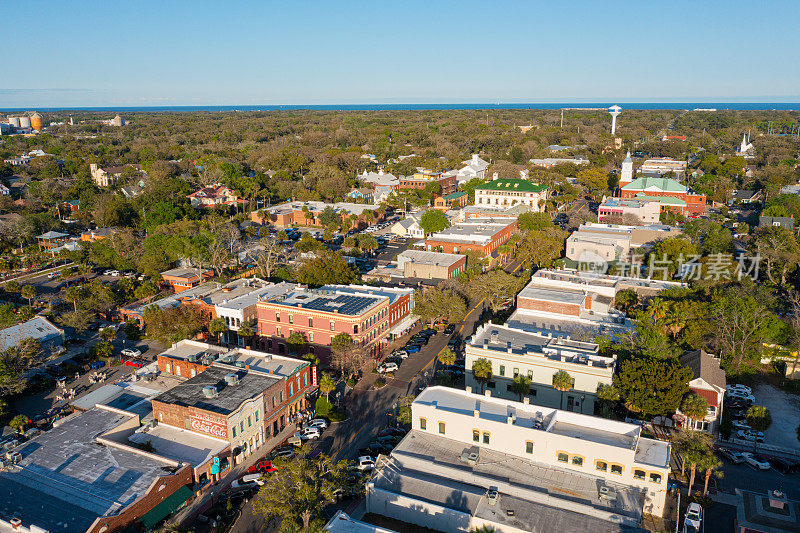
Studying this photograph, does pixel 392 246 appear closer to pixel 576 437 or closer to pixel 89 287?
pixel 89 287

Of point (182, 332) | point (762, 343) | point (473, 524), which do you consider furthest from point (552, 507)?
point (182, 332)

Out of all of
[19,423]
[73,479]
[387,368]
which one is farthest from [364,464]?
[19,423]

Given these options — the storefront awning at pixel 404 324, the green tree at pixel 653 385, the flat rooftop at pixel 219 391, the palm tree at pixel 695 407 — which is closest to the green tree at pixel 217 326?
the flat rooftop at pixel 219 391

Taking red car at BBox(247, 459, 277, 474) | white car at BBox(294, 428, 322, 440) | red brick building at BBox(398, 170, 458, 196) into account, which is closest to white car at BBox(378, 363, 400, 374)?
white car at BBox(294, 428, 322, 440)

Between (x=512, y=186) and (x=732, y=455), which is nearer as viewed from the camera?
(x=732, y=455)

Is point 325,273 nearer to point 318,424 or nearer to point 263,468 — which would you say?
point 318,424

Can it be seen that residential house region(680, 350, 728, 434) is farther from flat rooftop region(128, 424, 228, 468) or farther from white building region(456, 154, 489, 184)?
white building region(456, 154, 489, 184)
